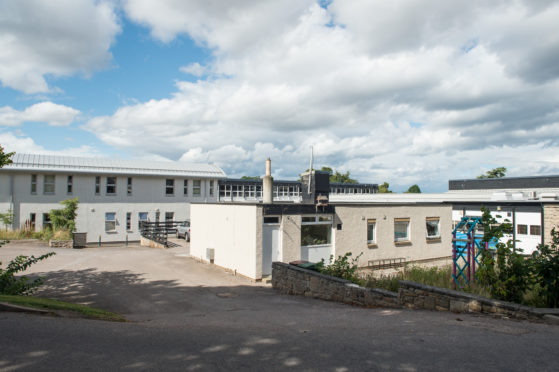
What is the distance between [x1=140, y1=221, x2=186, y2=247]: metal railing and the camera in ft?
83.7

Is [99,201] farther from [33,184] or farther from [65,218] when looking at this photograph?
[33,184]

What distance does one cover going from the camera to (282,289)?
1259 cm

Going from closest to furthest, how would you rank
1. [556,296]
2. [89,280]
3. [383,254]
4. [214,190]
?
1. [556,296]
2. [89,280]
3. [383,254]
4. [214,190]

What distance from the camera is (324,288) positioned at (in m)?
10.5

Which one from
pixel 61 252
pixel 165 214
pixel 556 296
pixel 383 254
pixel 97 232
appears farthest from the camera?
pixel 165 214

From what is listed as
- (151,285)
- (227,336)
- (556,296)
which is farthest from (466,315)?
(151,285)

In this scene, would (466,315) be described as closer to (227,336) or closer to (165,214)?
(227,336)

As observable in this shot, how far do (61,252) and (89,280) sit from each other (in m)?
8.76

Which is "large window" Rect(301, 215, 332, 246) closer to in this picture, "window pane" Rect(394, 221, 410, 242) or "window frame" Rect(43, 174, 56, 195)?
"window pane" Rect(394, 221, 410, 242)

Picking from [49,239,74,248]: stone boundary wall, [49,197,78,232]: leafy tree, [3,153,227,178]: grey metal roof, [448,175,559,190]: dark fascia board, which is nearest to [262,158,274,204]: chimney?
[49,239,74,248]: stone boundary wall

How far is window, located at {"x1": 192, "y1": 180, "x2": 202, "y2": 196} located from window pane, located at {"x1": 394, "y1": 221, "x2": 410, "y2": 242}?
66.8 feet

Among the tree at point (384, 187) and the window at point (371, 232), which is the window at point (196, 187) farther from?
the tree at point (384, 187)

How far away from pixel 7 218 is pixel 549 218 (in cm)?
3677

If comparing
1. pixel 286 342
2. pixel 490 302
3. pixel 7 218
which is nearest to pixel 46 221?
pixel 7 218
